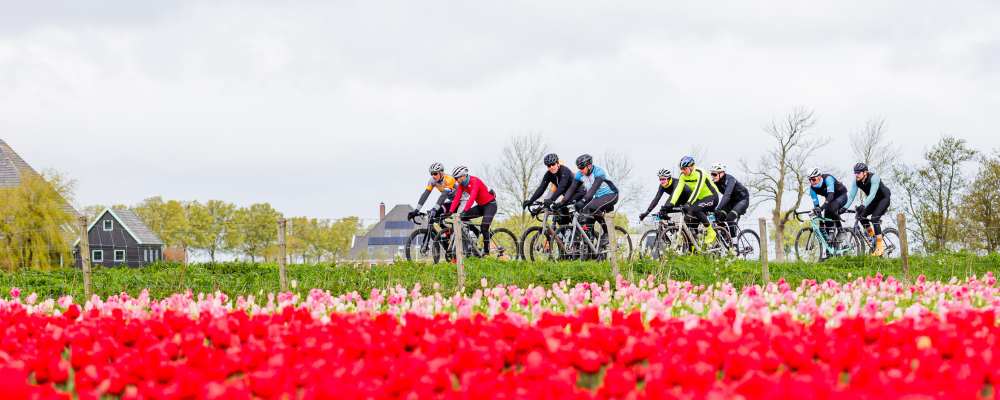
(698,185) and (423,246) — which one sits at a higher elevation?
(698,185)

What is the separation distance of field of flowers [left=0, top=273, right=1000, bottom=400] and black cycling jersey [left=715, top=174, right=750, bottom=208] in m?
8.04

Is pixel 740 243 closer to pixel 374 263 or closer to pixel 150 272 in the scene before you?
pixel 374 263

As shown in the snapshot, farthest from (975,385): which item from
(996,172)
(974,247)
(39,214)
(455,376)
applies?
(996,172)

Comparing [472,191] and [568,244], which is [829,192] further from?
[472,191]

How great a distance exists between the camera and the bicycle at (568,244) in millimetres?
11680

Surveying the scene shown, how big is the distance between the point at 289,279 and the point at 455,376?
24.5 feet

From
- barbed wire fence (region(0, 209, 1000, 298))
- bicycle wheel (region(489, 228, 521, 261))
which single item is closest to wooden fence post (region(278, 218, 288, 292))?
barbed wire fence (region(0, 209, 1000, 298))

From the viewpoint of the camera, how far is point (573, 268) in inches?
391

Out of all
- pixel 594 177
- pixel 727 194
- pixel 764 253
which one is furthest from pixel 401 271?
pixel 727 194

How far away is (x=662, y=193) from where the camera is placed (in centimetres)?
1312

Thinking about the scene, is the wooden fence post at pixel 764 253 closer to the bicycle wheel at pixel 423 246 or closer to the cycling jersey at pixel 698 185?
the cycling jersey at pixel 698 185

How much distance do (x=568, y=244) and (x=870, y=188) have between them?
5966 millimetres

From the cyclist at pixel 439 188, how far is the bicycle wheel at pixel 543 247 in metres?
1.24

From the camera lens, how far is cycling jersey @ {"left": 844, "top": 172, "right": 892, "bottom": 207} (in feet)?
44.4
